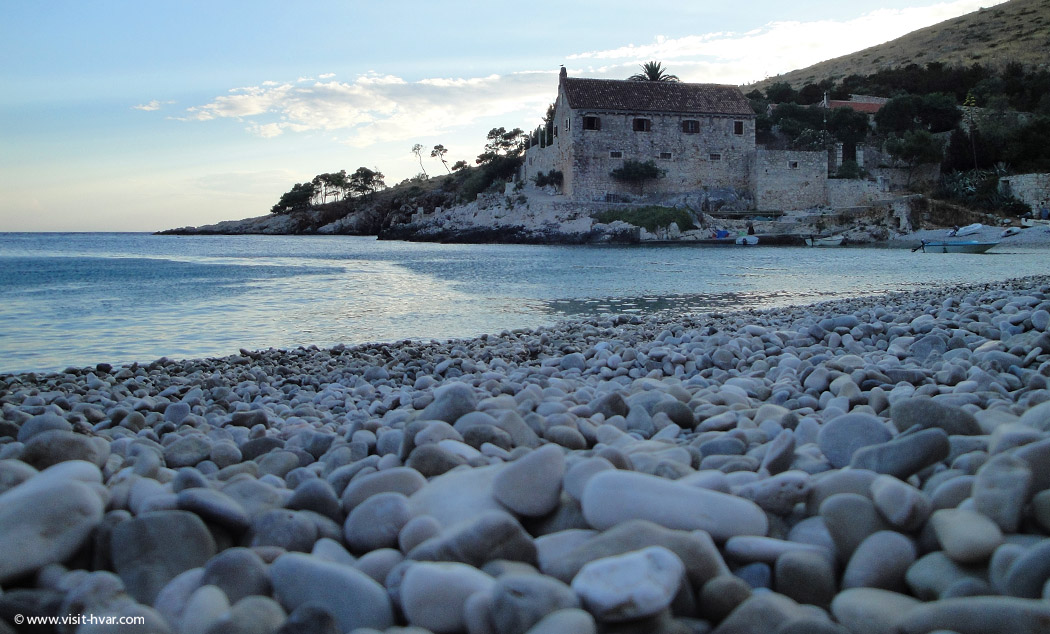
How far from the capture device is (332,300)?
43.1 ft

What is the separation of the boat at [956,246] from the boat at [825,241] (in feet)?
23.8

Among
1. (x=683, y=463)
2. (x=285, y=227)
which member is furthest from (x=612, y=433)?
(x=285, y=227)

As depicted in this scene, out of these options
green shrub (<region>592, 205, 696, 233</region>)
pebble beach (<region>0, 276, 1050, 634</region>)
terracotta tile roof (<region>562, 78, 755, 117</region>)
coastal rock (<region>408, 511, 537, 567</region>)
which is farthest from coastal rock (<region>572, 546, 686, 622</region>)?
terracotta tile roof (<region>562, 78, 755, 117</region>)

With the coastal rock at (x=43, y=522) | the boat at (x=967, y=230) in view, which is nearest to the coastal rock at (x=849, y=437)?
the coastal rock at (x=43, y=522)

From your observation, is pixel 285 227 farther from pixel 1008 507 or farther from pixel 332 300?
pixel 1008 507

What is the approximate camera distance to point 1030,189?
3678 cm

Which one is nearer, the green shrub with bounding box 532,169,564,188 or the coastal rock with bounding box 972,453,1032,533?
the coastal rock with bounding box 972,453,1032,533

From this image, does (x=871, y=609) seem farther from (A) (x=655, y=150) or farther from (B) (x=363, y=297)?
(A) (x=655, y=150)

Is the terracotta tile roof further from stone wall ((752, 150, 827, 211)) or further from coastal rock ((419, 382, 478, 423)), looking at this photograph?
coastal rock ((419, 382, 478, 423))

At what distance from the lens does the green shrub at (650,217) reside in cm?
3819

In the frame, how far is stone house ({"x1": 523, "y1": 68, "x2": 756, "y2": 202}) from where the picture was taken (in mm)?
41344

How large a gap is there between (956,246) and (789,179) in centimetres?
1788

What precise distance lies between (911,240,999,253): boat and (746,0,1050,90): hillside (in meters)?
35.8

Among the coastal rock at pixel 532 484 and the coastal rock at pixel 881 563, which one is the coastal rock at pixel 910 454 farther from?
the coastal rock at pixel 532 484
